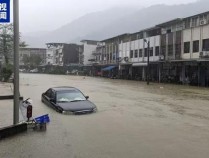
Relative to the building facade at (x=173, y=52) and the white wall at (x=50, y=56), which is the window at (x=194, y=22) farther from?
the white wall at (x=50, y=56)

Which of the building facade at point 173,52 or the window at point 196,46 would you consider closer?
the building facade at point 173,52

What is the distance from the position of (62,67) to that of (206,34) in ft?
283

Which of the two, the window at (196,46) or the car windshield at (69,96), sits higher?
the window at (196,46)

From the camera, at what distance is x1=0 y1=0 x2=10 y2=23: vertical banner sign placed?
927 cm

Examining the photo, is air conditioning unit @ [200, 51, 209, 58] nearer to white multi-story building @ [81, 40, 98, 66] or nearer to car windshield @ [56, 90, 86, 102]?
car windshield @ [56, 90, 86, 102]

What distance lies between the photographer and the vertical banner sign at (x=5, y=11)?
9273mm

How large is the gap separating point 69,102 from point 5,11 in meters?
8.00

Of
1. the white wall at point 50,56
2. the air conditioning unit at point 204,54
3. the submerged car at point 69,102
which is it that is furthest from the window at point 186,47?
the white wall at point 50,56

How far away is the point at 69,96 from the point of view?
17438 mm

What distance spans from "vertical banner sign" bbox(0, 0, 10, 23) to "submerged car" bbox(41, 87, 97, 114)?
7.04 m

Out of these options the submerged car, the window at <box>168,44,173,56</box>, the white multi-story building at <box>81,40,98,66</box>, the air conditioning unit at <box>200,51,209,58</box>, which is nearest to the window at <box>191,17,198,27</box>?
the window at <box>168,44,173,56</box>

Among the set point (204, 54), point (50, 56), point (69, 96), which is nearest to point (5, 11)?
point (69, 96)

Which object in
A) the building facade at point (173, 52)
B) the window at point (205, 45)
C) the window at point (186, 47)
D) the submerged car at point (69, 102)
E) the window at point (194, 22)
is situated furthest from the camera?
the window at point (194, 22)

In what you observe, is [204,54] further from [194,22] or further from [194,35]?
[194,22]
